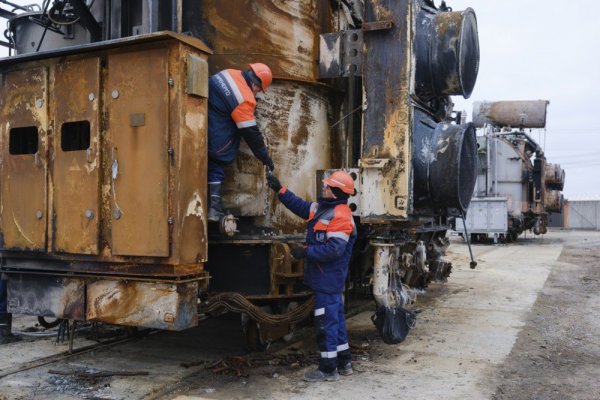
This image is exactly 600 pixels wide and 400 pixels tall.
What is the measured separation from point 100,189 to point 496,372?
Result: 3439mm

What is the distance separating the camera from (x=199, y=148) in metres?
4.26

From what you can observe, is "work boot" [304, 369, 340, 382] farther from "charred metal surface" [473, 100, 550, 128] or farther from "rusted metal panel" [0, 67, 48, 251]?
"charred metal surface" [473, 100, 550, 128]

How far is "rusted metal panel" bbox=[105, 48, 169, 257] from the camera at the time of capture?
A: 408cm

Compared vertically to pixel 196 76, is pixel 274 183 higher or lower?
lower

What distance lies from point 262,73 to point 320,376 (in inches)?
94.6

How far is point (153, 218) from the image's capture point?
4094 millimetres

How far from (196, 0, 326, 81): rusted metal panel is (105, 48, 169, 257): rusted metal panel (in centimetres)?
86

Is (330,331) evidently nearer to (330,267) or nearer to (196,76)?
(330,267)

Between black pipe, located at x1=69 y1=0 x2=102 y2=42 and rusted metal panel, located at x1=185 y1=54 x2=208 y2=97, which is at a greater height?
black pipe, located at x1=69 y1=0 x2=102 y2=42

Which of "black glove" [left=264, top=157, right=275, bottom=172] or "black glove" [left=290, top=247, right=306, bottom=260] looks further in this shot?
"black glove" [left=264, top=157, right=275, bottom=172]

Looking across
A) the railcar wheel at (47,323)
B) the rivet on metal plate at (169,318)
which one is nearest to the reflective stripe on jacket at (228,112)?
the rivet on metal plate at (169,318)

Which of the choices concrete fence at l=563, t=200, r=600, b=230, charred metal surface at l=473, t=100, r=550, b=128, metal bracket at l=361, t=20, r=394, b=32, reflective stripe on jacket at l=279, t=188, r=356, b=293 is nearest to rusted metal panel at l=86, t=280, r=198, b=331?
reflective stripe on jacket at l=279, t=188, r=356, b=293

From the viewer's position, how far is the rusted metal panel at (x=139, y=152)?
4082mm

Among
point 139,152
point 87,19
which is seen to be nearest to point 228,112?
point 139,152
